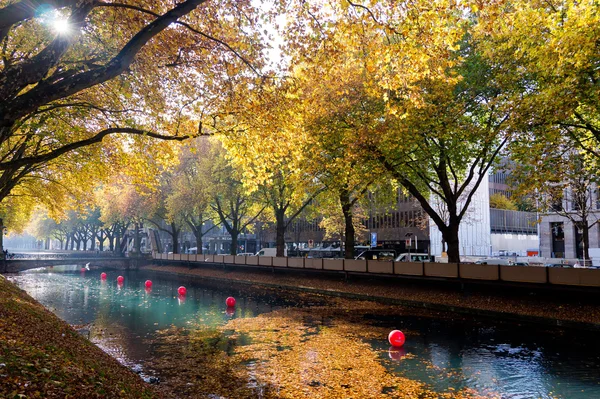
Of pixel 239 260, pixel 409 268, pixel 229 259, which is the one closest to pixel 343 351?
pixel 409 268

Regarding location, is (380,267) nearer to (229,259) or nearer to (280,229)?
(280,229)

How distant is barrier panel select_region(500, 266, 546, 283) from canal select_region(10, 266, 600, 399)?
349cm

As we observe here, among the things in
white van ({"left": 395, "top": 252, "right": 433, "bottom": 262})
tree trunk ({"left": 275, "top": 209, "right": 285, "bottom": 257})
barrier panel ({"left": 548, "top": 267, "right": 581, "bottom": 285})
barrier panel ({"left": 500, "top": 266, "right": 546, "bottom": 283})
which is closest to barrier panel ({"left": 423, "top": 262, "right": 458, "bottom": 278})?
barrier panel ({"left": 500, "top": 266, "right": 546, "bottom": 283})

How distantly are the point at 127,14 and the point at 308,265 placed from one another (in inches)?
1079

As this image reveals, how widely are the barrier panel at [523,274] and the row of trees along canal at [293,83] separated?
3349 mm

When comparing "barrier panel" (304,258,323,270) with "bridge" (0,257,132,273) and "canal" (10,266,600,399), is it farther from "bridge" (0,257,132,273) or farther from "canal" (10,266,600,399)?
"bridge" (0,257,132,273)

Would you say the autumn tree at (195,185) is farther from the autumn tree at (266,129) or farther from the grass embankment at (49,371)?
the grass embankment at (49,371)

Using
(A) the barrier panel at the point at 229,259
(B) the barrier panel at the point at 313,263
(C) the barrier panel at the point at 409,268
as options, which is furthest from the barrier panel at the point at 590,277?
(A) the barrier panel at the point at 229,259

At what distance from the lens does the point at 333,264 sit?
108ft

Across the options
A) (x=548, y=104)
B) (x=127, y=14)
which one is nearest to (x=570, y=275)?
(x=548, y=104)

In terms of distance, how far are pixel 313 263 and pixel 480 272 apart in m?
15.1

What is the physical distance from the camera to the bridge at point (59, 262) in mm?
50453

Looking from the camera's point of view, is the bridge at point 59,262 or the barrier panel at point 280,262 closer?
the barrier panel at point 280,262

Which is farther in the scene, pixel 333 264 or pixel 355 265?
pixel 333 264
